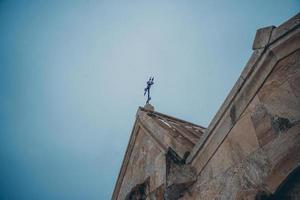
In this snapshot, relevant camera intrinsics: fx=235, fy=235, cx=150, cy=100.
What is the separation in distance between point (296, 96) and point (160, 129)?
3733 millimetres

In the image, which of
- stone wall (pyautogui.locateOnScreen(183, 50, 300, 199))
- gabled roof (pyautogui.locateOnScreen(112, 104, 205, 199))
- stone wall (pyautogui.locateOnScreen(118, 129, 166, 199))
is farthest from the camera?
stone wall (pyautogui.locateOnScreen(118, 129, 166, 199))

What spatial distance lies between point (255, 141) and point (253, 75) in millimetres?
1059

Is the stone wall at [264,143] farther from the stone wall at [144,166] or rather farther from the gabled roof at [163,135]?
the stone wall at [144,166]

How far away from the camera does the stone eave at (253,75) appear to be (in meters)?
3.40

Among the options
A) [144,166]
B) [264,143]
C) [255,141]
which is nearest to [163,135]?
[144,166]

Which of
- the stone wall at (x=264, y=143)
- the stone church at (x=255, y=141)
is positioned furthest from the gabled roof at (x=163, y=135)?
the stone wall at (x=264, y=143)

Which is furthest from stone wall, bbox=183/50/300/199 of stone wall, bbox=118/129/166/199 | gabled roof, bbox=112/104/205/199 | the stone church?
stone wall, bbox=118/129/166/199

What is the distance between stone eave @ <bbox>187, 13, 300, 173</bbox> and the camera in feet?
11.1

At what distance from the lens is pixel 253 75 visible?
151 inches

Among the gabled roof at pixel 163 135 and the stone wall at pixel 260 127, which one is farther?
the gabled roof at pixel 163 135

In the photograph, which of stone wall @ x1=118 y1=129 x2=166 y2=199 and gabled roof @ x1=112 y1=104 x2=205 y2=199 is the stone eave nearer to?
gabled roof @ x1=112 y1=104 x2=205 y2=199

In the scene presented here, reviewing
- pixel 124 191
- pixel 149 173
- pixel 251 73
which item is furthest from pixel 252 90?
pixel 124 191

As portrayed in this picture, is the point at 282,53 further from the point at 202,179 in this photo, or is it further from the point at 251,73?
the point at 202,179

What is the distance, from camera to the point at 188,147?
530 centimetres
